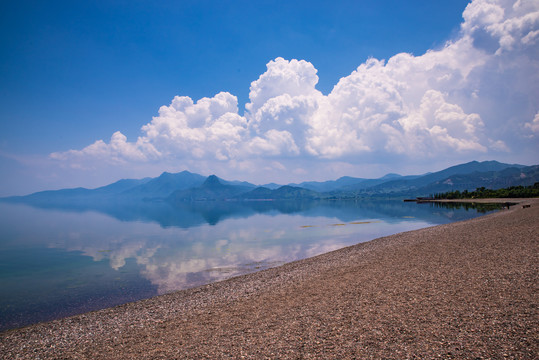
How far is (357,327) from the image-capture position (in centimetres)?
1106

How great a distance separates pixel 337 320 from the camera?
11969mm

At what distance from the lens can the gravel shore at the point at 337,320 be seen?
9.46 metres

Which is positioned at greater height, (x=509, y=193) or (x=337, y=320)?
(x=337, y=320)

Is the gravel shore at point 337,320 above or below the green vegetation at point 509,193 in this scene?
above

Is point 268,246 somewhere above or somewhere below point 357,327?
below

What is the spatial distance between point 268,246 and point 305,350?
1375 inches

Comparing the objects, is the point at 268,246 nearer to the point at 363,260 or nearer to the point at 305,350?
the point at 363,260

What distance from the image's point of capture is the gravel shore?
9461mm

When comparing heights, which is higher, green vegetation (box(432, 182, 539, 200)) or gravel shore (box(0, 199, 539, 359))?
gravel shore (box(0, 199, 539, 359))

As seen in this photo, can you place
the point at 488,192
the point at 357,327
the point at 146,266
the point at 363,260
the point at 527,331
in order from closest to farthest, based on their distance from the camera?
the point at 527,331, the point at 357,327, the point at 363,260, the point at 146,266, the point at 488,192

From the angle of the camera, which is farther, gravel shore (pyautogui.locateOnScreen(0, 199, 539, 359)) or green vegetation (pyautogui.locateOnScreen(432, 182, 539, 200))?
green vegetation (pyautogui.locateOnScreen(432, 182, 539, 200))

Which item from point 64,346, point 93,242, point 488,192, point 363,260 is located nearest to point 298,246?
point 363,260

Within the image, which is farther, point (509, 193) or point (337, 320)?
point (509, 193)

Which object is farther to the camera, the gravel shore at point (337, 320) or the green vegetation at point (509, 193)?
the green vegetation at point (509, 193)
